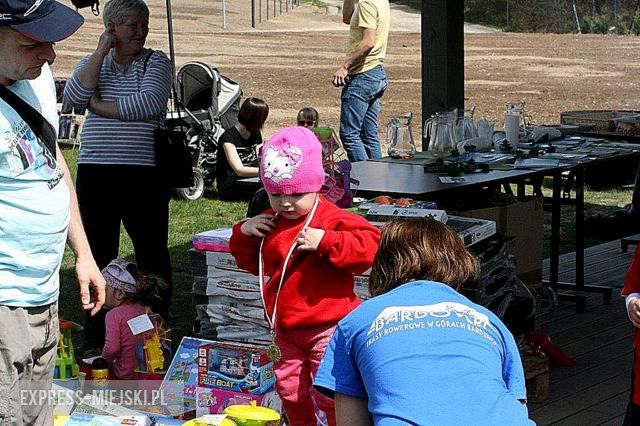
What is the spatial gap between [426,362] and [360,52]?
5853 mm

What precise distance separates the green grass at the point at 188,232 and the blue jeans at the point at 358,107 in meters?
1.47

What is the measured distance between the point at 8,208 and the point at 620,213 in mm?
6624

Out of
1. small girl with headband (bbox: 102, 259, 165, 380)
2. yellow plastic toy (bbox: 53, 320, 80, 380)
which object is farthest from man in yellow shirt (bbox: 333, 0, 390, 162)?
yellow plastic toy (bbox: 53, 320, 80, 380)

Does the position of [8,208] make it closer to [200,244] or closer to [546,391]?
[200,244]

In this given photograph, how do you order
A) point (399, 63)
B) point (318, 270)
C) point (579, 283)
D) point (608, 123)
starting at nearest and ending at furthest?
point (318, 270) → point (579, 283) → point (608, 123) → point (399, 63)

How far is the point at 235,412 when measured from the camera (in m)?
4.15

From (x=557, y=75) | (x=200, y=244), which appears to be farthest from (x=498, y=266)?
(x=557, y=75)

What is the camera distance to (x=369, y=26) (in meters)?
8.07

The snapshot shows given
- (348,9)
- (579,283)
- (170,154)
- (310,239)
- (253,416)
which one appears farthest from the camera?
(348,9)

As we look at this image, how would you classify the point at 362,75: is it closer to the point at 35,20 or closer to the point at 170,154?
the point at 170,154

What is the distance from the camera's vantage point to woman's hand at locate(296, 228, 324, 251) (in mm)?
3609

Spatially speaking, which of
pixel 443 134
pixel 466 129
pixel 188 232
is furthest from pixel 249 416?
pixel 188 232

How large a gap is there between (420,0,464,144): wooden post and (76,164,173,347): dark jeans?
10.2ft

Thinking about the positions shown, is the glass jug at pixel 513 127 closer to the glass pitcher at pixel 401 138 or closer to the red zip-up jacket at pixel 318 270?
the glass pitcher at pixel 401 138
